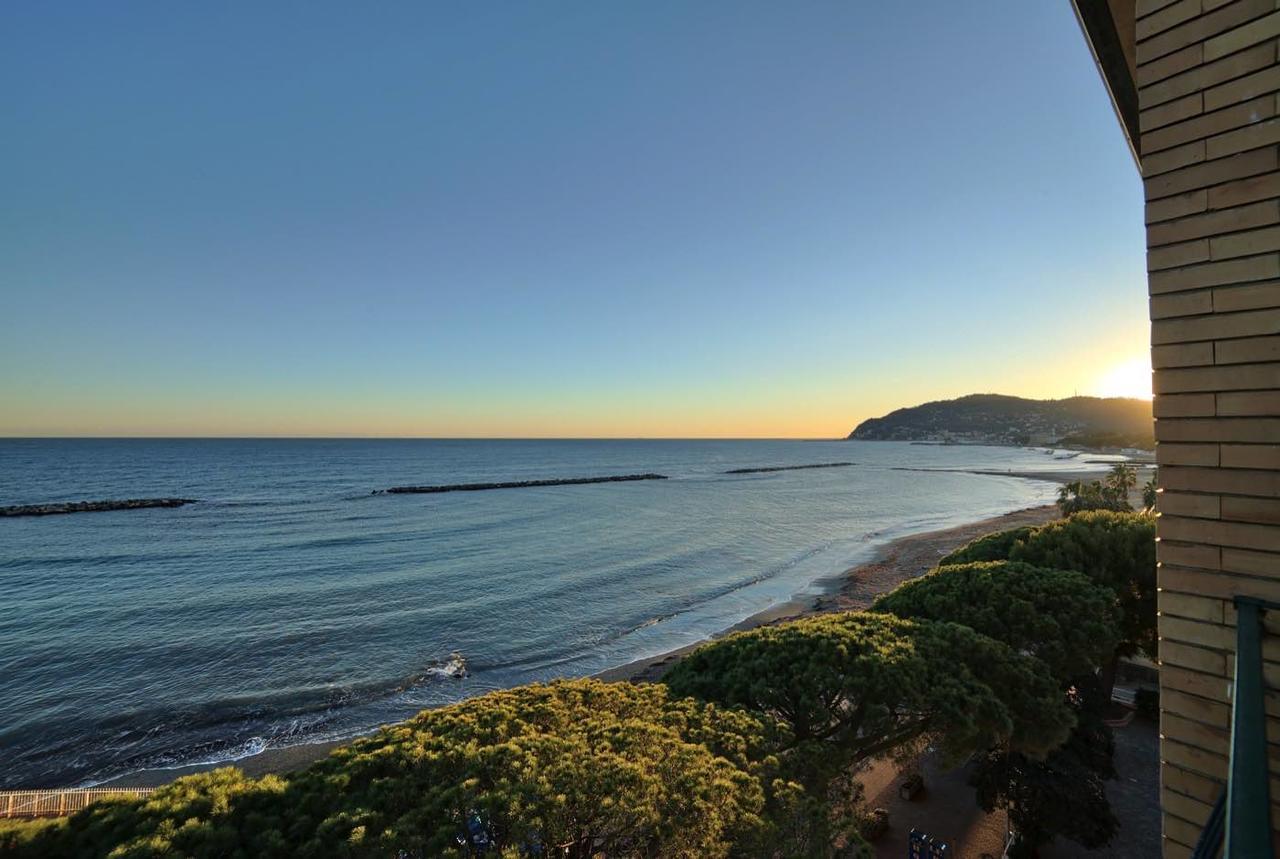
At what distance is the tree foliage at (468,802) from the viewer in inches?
185

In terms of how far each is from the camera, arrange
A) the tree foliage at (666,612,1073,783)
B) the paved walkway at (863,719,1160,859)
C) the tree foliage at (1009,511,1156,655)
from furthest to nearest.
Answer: the tree foliage at (1009,511,1156,655) < the paved walkway at (863,719,1160,859) < the tree foliage at (666,612,1073,783)

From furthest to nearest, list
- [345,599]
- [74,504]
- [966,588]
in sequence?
[74,504] < [345,599] < [966,588]

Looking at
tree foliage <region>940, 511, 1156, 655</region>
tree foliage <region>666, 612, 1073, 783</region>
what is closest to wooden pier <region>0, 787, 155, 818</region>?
tree foliage <region>666, 612, 1073, 783</region>

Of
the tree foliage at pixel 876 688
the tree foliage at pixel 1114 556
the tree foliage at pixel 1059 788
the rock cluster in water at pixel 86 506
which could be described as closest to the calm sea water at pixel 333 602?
the rock cluster in water at pixel 86 506

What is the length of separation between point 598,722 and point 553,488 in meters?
71.5

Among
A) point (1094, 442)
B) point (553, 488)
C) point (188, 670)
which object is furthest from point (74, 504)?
point (1094, 442)

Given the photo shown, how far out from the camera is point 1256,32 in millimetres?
3283

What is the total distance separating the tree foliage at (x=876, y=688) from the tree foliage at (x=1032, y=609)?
104 centimetres

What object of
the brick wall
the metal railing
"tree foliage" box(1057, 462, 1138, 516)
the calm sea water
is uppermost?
the brick wall

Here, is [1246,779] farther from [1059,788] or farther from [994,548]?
[994,548]

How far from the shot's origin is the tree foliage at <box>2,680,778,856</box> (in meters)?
4.70

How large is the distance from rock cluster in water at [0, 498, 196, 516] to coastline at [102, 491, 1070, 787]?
57.7 meters

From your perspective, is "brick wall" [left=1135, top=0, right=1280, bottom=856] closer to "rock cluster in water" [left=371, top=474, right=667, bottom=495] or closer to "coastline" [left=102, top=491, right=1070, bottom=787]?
"coastline" [left=102, top=491, right=1070, bottom=787]

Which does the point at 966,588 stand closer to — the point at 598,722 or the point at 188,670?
the point at 598,722
